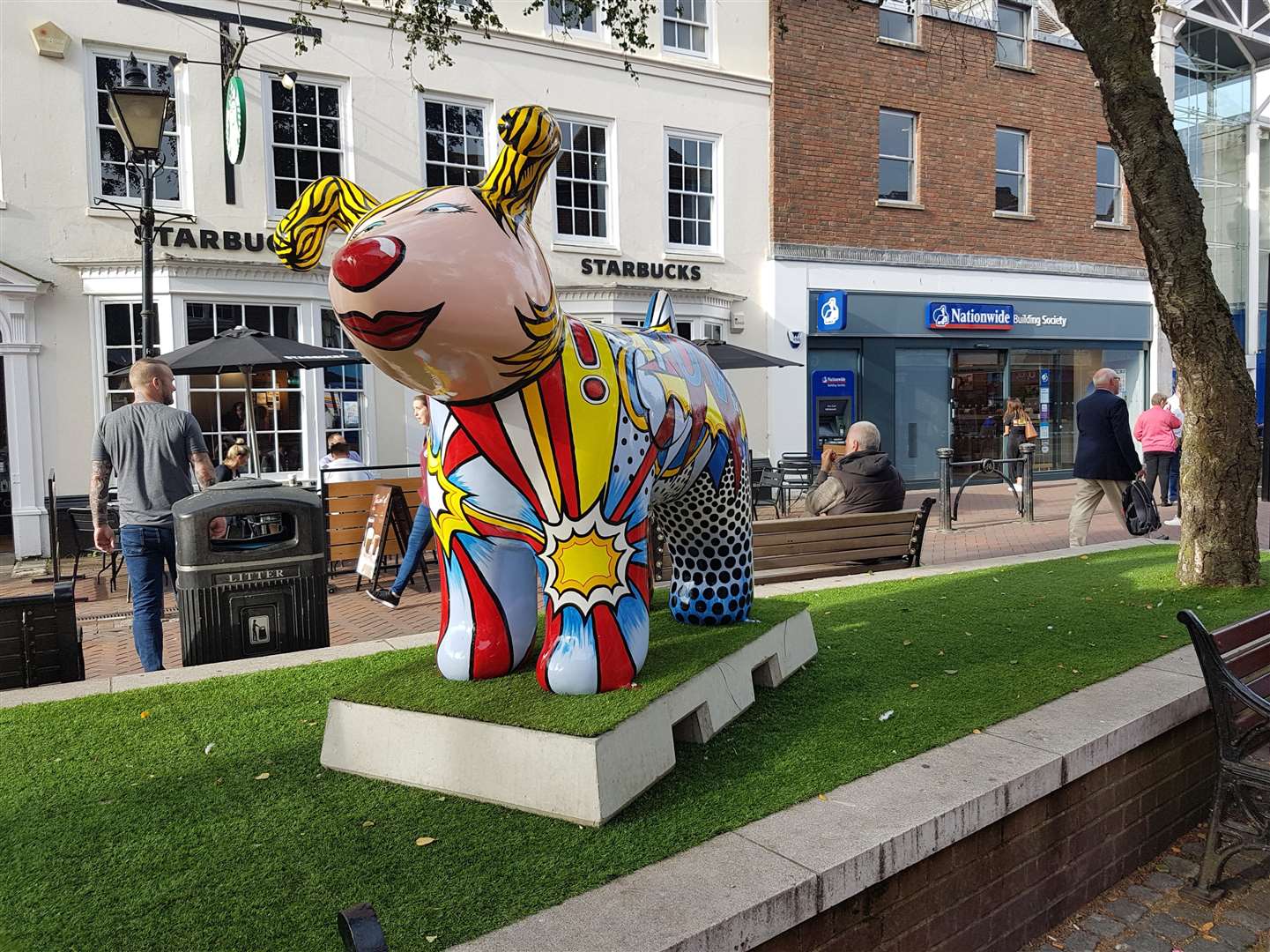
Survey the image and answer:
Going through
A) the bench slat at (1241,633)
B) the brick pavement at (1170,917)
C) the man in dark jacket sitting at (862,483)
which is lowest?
the brick pavement at (1170,917)

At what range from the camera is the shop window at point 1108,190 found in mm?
17641

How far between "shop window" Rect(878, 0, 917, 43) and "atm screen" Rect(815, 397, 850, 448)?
6.01 m

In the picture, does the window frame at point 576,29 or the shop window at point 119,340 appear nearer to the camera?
the shop window at point 119,340

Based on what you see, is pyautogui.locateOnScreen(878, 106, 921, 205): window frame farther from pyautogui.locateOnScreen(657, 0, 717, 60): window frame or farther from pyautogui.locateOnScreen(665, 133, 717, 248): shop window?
pyautogui.locateOnScreen(657, 0, 717, 60): window frame

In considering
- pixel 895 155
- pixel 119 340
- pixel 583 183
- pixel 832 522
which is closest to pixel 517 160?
pixel 832 522

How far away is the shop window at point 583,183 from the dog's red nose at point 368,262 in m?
11.1

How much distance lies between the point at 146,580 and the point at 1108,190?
18.3 m

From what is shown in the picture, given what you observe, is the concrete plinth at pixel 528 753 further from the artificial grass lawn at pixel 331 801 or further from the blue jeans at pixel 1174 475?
the blue jeans at pixel 1174 475

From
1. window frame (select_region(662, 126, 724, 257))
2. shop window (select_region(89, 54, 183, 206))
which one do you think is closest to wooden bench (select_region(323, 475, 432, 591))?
shop window (select_region(89, 54, 183, 206))

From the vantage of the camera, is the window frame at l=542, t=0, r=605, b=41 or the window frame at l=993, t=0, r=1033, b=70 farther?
the window frame at l=993, t=0, r=1033, b=70

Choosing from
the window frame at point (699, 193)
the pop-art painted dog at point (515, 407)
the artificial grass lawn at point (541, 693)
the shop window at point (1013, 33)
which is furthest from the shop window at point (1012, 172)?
the artificial grass lawn at point (541, 693)

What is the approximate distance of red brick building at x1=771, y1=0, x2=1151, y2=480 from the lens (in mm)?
14898

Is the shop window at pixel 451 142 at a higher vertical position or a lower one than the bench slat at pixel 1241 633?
higher

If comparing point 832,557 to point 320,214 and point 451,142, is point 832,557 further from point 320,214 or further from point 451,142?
point 451,142
